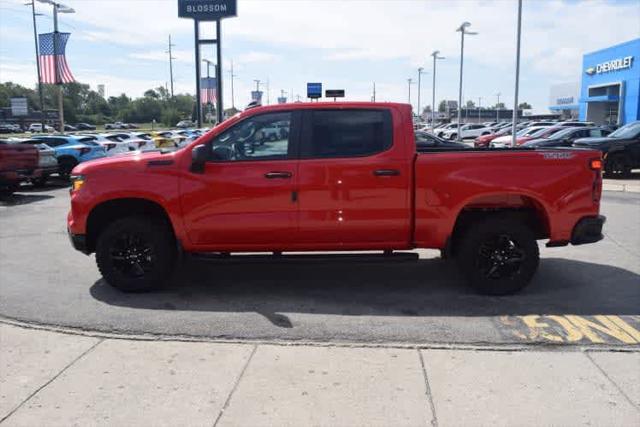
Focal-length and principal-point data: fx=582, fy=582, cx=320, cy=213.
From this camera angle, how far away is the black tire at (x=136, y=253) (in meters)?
5.86

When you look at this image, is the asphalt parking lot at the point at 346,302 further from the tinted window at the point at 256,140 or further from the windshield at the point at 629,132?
the windshield at the point at 629,132

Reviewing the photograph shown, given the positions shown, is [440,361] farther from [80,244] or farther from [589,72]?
[589,72]

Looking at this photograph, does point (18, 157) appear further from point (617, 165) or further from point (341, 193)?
point (617, 165)

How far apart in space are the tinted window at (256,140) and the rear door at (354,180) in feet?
0.69

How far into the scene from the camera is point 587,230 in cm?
579

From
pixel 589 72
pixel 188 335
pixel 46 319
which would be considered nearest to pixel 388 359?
pixel 188 335

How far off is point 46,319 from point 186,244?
1.43 m

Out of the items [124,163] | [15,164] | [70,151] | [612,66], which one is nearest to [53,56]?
[70,151]

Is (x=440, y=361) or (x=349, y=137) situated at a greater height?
(x=349, y=137)

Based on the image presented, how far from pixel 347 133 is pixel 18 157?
1198 centimetres

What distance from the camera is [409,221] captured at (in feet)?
18.7

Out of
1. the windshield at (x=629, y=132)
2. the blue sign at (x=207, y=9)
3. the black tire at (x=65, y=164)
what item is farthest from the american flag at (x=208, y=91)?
the windshield at (x=629, y=132)

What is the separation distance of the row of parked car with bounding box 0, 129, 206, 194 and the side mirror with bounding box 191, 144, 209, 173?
17.7 ft

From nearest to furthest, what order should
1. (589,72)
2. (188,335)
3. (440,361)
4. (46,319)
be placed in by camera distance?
(440,361)
(188,335)
(46,319)
(589,72)
